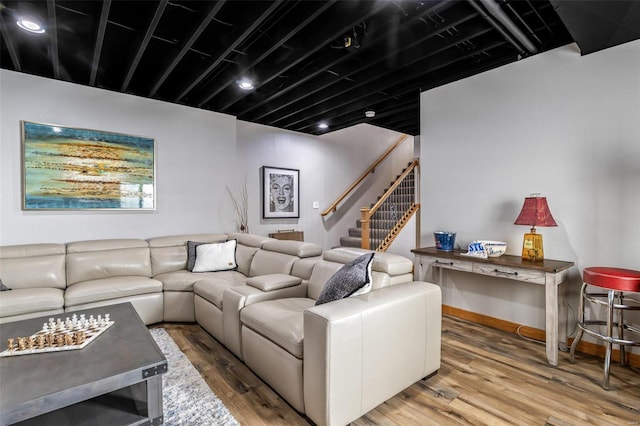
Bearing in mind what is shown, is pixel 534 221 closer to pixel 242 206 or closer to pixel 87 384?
pixel 87 384

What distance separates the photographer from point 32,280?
116 inches

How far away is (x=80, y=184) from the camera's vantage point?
3484mm

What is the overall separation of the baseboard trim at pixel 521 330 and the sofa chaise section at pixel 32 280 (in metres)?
3.94

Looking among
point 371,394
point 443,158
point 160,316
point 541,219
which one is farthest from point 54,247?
point 541,219

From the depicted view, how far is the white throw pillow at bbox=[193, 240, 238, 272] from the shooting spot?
3.65 metres

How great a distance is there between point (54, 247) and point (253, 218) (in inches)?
100

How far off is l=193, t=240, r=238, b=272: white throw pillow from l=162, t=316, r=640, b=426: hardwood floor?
3.60 feet

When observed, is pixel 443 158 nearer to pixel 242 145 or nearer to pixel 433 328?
pixel 433 328

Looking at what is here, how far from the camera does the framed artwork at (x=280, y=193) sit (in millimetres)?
5219

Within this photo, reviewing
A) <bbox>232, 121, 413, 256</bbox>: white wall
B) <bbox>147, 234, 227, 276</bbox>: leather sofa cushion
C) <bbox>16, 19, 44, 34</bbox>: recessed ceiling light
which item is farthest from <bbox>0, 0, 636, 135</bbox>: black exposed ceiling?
<bbox>147, 234, 227, 276</bbox>: leather sofa cushion

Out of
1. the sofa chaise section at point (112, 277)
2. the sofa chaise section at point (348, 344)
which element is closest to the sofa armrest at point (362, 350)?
the sofa chaise section at point (348, 344)

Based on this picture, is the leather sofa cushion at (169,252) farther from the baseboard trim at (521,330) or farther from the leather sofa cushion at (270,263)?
the baseboard trim at (521,330)

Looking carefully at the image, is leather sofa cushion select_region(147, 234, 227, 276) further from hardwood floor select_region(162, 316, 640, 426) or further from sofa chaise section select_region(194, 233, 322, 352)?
hardwood floor select_region(162, 316, 640, 426)

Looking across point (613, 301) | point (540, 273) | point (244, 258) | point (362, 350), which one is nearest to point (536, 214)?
point (540, 273)
